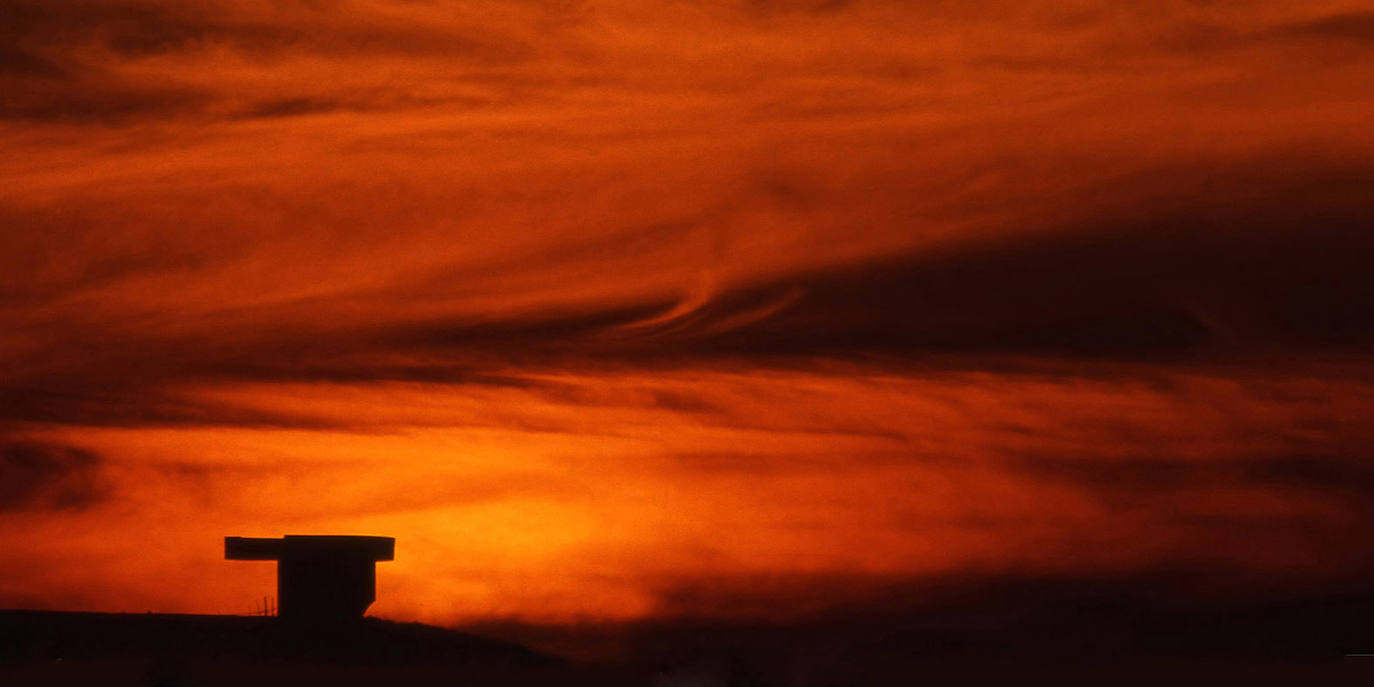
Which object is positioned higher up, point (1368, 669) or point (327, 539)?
point (327, 539)

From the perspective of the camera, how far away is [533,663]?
91.4 feet

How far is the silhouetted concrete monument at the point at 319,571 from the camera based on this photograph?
29484mm

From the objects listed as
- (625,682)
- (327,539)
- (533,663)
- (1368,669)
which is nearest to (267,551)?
(327,539)

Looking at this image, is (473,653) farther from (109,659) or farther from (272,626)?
(109,659)

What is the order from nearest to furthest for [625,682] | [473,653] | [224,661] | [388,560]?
[625,682] → [224,661] → [473,653] → [388,560]

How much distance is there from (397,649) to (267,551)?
3.11 metres

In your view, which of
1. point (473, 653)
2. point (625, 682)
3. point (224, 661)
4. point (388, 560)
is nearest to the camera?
point (625, 682)

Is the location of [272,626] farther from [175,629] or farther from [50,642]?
[50,642]

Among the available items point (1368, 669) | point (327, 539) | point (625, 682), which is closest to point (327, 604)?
point (327, 539)

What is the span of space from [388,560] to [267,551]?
6.09 feet

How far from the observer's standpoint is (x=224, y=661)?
26562 mm

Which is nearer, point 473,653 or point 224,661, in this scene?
point 224,661

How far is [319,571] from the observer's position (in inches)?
1165

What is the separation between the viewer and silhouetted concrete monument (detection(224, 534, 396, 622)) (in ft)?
96.7
